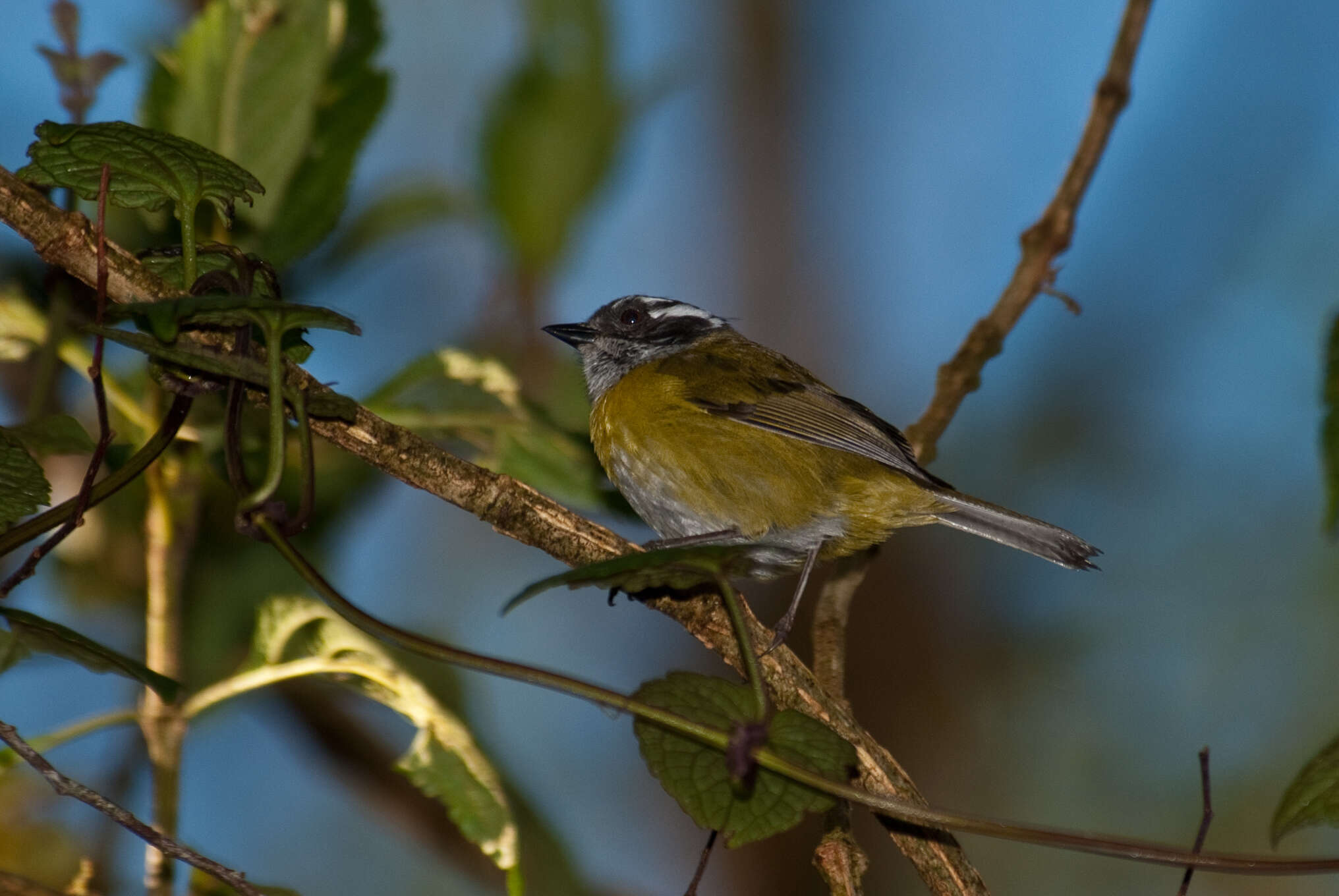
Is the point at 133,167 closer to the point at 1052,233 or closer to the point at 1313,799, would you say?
the point at 1313,799

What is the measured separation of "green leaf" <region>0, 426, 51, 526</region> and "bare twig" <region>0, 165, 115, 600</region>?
0.06 meters

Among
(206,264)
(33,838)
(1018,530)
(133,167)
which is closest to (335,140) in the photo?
(206,264)

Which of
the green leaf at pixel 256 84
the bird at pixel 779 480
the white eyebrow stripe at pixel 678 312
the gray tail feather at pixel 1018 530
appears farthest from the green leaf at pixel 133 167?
the white eyebrow stripe at pixel 678 312

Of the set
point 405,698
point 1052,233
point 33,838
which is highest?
point 1052,233

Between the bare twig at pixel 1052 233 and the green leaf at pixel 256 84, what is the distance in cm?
184

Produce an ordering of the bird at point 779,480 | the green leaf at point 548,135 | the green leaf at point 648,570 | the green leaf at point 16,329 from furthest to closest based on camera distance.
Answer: the green leaf at point 548,135 → the bird at point 779,480 → the green leaf at point 16,329 → the green leaf at point 648,570

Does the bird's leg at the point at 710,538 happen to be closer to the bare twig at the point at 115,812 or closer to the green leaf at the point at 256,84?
the green leaf at the point at 256,84

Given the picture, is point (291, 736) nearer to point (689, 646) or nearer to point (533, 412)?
point (533, 412)

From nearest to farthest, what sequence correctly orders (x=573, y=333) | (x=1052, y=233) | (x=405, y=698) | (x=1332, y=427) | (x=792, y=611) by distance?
(x=1332, y=427), (x=405, y=698), (x=792, y=611), (x=1052, y=233), (x=573, y=333)

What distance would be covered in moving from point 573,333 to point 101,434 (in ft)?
8.43

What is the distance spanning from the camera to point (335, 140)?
305 centimetres

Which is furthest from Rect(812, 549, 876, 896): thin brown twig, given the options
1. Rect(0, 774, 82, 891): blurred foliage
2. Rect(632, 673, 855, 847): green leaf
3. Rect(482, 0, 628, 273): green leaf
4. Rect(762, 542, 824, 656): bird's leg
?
Rect(0, 774, 82, 891): blurred foliage

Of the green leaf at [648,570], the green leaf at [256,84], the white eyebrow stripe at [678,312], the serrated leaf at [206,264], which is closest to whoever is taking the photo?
the green leaf at [648,570]

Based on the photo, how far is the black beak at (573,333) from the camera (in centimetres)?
423
